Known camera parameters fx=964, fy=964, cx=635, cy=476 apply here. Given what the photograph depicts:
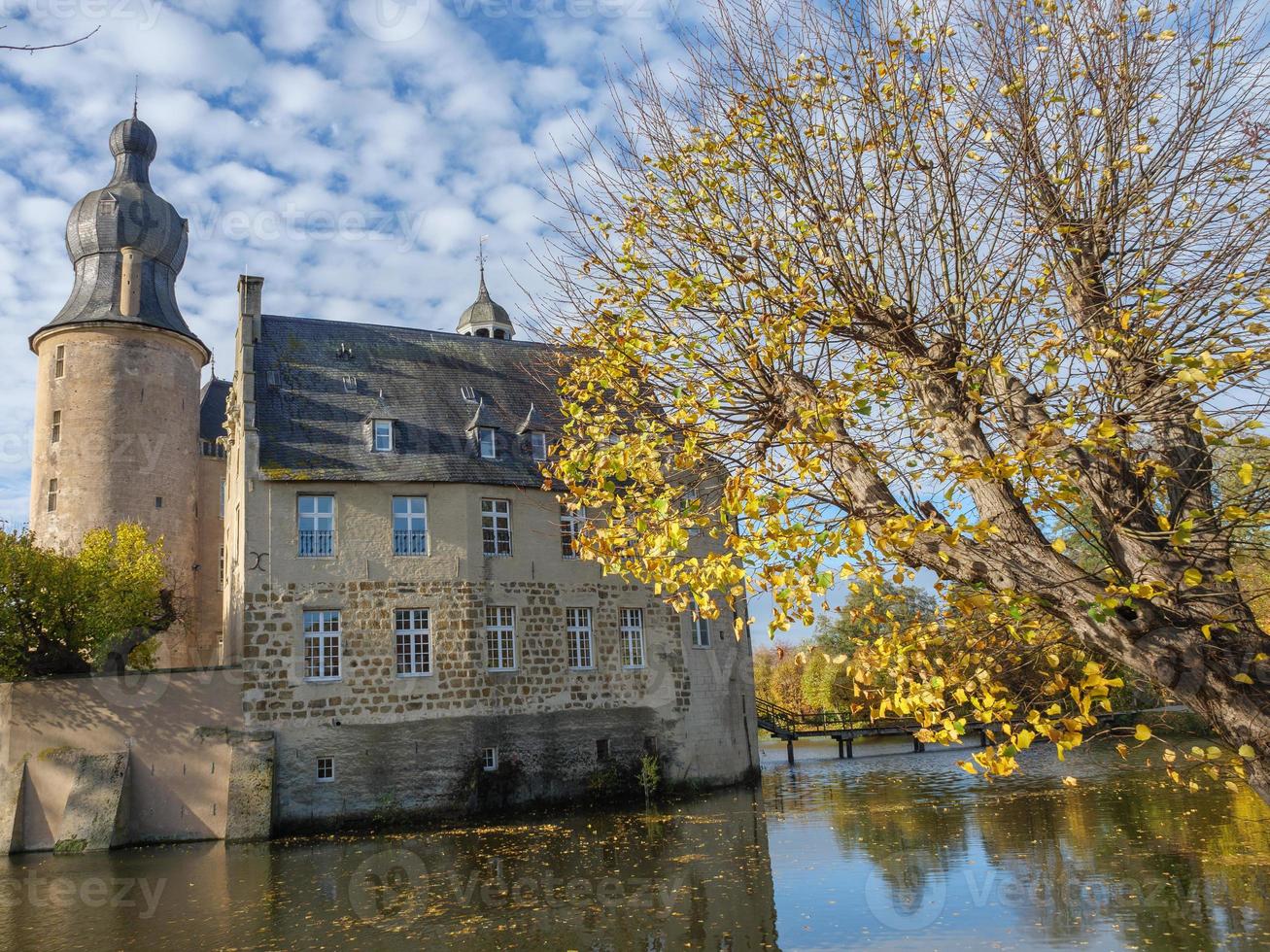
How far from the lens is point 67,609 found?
67.8ft

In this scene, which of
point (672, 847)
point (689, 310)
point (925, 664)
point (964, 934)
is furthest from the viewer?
point (672, 847)

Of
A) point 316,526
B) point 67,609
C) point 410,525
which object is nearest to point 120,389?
point 67,609

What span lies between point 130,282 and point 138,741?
16020 millimetres

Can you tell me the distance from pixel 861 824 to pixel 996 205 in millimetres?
13622

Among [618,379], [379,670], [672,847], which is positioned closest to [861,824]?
[672,847]

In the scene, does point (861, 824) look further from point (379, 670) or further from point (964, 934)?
point (379, 670)

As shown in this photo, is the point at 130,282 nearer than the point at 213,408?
Yes

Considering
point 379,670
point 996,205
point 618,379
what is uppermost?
point 996,205

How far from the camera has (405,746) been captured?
20797 millimetres

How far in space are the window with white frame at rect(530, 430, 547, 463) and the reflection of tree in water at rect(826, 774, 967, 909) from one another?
10.6 metres

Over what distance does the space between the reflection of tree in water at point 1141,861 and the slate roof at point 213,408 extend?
29525mm

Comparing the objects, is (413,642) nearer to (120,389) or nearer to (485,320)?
(120,389)

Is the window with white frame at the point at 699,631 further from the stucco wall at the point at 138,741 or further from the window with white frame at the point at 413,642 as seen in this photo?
the stucco wall at the point at 138,741

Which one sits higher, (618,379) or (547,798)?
(618,379)
